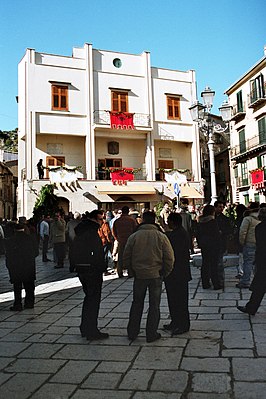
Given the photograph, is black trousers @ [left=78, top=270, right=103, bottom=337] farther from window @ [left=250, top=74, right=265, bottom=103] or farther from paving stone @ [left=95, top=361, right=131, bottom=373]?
window @ [left=250, top=74, right=265, bottom=103]

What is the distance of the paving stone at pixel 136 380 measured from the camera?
3.36 m

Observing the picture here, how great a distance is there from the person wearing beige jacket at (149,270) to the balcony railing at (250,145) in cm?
2748

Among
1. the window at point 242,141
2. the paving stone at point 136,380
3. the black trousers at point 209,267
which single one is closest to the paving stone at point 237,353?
the paving stone at point 136,380

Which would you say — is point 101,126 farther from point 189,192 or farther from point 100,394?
point 100,394

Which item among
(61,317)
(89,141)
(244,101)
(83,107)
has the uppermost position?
(244,101)

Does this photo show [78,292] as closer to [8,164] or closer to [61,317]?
[61,317]

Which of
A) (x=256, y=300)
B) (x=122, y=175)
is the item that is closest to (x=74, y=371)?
(x=256, y=300)

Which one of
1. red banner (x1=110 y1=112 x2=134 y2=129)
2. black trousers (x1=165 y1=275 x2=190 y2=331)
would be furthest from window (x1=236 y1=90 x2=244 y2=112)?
black trousers (x1=165 y1=275 x2=190 y2=331)

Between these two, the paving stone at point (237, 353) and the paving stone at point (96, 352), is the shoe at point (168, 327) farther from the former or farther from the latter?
the paving stone at point (237, 353)

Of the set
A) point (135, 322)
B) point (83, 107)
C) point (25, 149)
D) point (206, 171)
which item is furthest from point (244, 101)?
point (135, 322)

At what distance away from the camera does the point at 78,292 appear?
7.79m

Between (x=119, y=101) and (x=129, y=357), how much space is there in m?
24.2

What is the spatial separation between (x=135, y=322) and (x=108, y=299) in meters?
2.41

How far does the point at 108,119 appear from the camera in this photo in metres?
26.1
